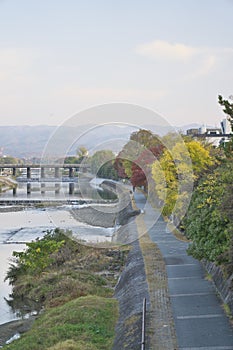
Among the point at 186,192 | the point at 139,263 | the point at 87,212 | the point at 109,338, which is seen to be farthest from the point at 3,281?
the point at 87,212

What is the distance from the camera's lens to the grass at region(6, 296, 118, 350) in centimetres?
1572

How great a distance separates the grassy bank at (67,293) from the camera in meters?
16.6

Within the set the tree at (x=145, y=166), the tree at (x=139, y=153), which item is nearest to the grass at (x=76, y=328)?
the tree at (x=145, y=166)

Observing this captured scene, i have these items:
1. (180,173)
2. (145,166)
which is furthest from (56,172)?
(180,173)

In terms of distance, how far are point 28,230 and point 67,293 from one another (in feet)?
→ 98.7

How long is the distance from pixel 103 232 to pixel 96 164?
288 feet

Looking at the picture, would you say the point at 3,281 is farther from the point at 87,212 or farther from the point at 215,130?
the point at 215,130

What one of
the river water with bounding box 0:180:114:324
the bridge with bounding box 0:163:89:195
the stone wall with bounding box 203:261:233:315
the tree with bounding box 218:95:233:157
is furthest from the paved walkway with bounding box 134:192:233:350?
the bridge with bounding box 0:163:89:195

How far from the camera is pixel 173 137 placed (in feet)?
177

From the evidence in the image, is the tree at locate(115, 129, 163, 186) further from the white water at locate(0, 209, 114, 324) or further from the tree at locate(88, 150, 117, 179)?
the tree at locate(88, 150, 117, 179)

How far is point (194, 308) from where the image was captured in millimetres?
17094

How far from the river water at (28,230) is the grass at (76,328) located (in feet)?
15.4

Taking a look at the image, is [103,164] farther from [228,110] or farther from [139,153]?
[228,110]

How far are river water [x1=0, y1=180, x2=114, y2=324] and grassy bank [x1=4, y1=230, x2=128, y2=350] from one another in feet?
4.59
